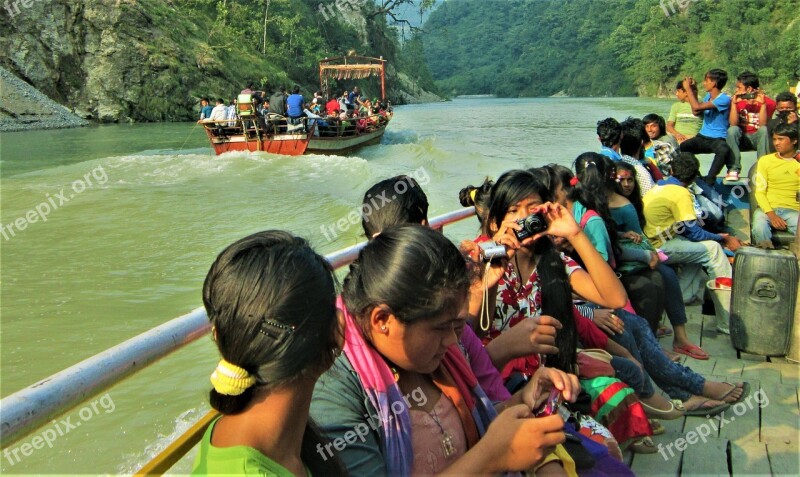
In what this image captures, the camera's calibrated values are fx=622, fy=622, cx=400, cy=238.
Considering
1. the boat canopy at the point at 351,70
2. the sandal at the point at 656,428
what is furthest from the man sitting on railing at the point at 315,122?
the sandal at the point at 656,428

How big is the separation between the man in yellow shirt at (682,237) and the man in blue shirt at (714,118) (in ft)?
9.50

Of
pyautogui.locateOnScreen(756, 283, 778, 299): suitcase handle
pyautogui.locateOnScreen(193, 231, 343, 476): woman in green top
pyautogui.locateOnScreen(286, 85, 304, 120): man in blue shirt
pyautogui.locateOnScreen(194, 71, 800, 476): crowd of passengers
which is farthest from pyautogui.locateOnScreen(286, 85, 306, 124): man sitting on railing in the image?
pyautogui.locateOnScreen(193, 231, 343, 476): woman in green top

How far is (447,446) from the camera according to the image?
156cm

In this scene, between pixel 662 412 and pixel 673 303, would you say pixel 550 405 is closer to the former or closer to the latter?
pixel 662 412

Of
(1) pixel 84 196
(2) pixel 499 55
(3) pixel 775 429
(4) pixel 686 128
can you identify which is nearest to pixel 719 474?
(3) pixel 775 429

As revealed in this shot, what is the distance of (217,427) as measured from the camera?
1213 mm

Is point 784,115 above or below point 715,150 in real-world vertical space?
above

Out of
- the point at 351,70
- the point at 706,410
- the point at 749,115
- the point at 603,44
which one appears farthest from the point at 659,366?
the point at 603,44

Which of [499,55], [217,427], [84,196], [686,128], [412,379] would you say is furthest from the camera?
[499,55]

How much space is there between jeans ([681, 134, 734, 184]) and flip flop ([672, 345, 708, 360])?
3935mm

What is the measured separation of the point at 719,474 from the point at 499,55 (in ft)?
427

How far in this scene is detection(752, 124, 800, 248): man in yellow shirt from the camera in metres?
5.21

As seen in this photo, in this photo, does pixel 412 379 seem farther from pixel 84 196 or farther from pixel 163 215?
pixel 84 196

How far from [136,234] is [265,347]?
904 centimetres
